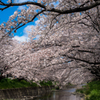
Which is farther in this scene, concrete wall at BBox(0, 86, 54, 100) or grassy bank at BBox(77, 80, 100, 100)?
concrete wall at BBox(0, 86, 54, 100)

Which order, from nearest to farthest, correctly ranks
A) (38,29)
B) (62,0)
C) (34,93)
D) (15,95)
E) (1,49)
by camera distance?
(62,0)
(38,29)
(1,49)
(15,95)
(34,93)

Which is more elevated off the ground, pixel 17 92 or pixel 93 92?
pixel 93 92

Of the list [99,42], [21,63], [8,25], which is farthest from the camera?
[21,63]

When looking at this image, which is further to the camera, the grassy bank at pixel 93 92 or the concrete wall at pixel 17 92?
the concrete wall at pixel 17 92

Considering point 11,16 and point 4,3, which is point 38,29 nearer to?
point 11,16

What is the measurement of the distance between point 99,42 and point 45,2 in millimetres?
4948

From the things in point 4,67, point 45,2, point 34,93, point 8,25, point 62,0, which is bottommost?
point 34,93

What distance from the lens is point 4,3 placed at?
4.46 meters

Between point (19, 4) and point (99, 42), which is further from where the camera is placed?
point (99, 42)

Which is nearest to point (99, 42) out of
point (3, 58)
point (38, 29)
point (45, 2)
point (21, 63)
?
point (38, 29)

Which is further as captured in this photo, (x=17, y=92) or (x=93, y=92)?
(x=17, y=92)

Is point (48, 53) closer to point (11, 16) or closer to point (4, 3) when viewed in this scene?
point (11, 16)

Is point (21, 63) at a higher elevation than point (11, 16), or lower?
lower

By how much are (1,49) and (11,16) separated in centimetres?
871
